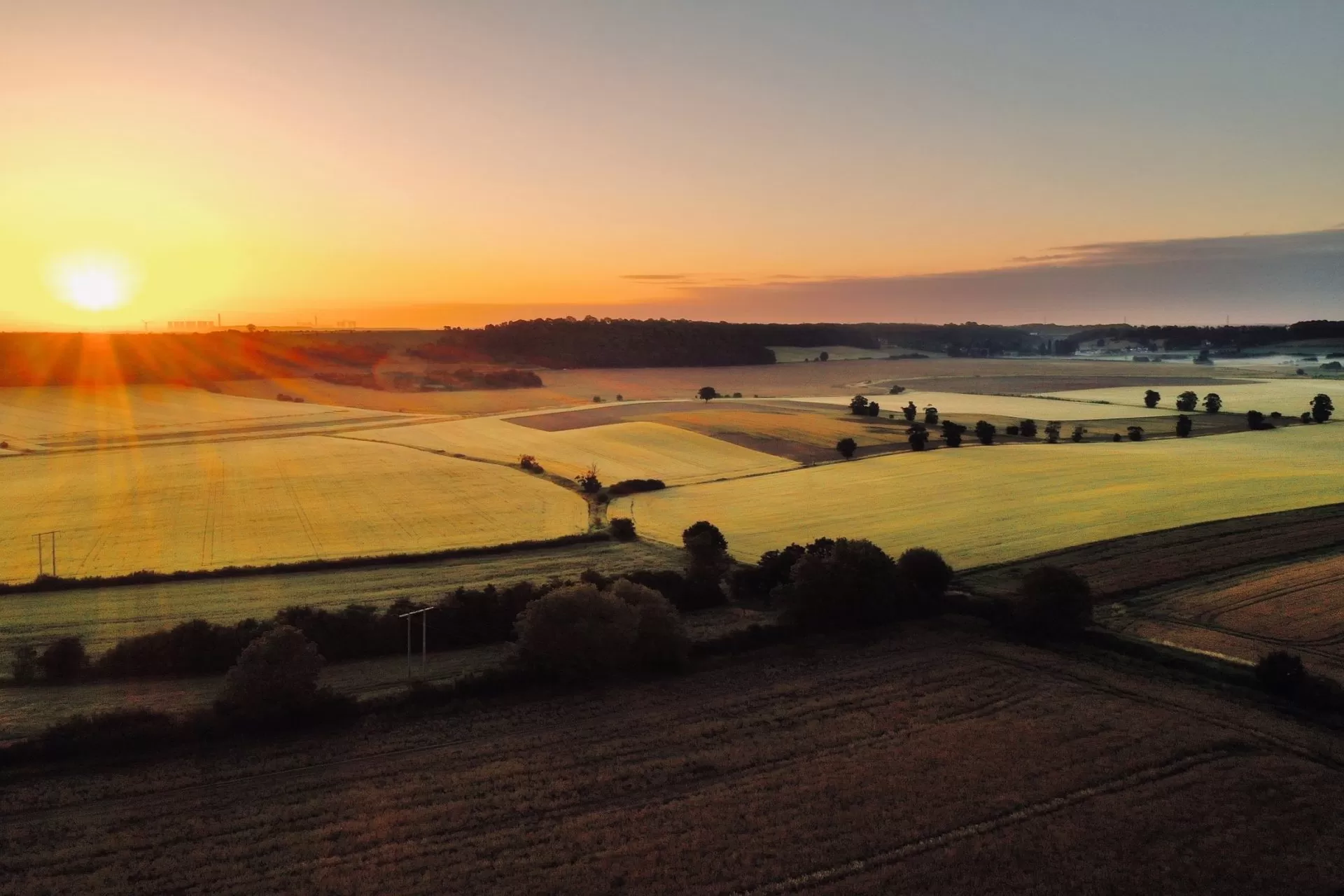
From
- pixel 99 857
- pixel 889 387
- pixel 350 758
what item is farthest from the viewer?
pixel 889 387

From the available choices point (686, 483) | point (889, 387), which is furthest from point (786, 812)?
point (889, 387)

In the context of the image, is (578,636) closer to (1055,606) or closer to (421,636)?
(421,636)

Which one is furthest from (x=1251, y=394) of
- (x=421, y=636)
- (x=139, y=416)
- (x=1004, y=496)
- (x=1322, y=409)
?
(x=139, y=416)

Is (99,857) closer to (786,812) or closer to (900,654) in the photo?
(786,812)

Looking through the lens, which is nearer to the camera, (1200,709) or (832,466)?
(1200,709)

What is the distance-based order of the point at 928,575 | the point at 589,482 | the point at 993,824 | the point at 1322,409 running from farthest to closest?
1. the point at 1322,409
2. the point at 589,482
3. the point at 928,575
4. the point at 993,824

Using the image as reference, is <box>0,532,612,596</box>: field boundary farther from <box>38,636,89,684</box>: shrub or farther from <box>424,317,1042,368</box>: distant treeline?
<box>424,317,1042,368</box>: distant treeline
